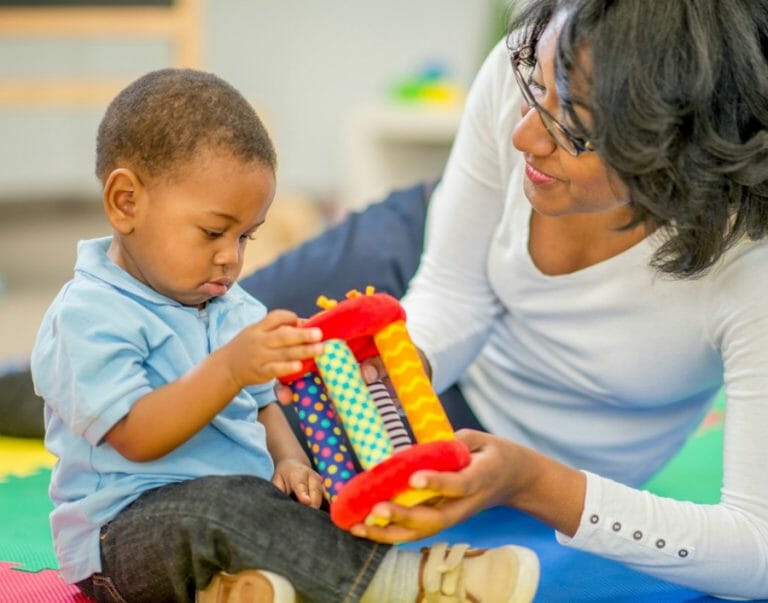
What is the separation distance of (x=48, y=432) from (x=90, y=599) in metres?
0.18

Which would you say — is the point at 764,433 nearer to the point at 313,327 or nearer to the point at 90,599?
the point at 313,327

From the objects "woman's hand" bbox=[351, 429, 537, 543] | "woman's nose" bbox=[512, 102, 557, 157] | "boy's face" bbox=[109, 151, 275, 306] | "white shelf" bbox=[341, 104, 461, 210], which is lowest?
"white shelf" bbox=[341, 104, 461, 210]

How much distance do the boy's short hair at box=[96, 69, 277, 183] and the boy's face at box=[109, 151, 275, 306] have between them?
13mm

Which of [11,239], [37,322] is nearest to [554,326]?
[37,322]

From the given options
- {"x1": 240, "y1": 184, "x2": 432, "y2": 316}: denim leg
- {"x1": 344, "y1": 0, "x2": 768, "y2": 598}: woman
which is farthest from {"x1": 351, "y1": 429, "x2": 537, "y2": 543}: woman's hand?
{"x1": 240, "y1": 184, "x2": 432, "y2": 316}: denim leg

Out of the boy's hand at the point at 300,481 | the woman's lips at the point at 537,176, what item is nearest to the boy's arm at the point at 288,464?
the boy's hand at the point at 300,481

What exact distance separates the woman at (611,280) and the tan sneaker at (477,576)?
0.18ft

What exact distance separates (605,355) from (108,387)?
0.59m

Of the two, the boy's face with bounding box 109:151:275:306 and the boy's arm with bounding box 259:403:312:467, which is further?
the boy's arm with bounding box 259:403:312:467

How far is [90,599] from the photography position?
111 centimetres

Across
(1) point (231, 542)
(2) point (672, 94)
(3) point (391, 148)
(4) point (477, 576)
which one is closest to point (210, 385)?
(1) point (231, 542)

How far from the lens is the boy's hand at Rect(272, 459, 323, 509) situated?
3.44ft

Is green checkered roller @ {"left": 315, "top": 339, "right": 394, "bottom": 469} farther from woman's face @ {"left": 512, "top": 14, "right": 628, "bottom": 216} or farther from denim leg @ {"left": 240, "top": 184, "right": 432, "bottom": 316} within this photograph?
denim leg @ {"left": 240, "top": 184, "right": 432, "bottom": 316}

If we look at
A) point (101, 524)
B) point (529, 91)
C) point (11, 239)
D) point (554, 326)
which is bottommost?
point (11, 239)
